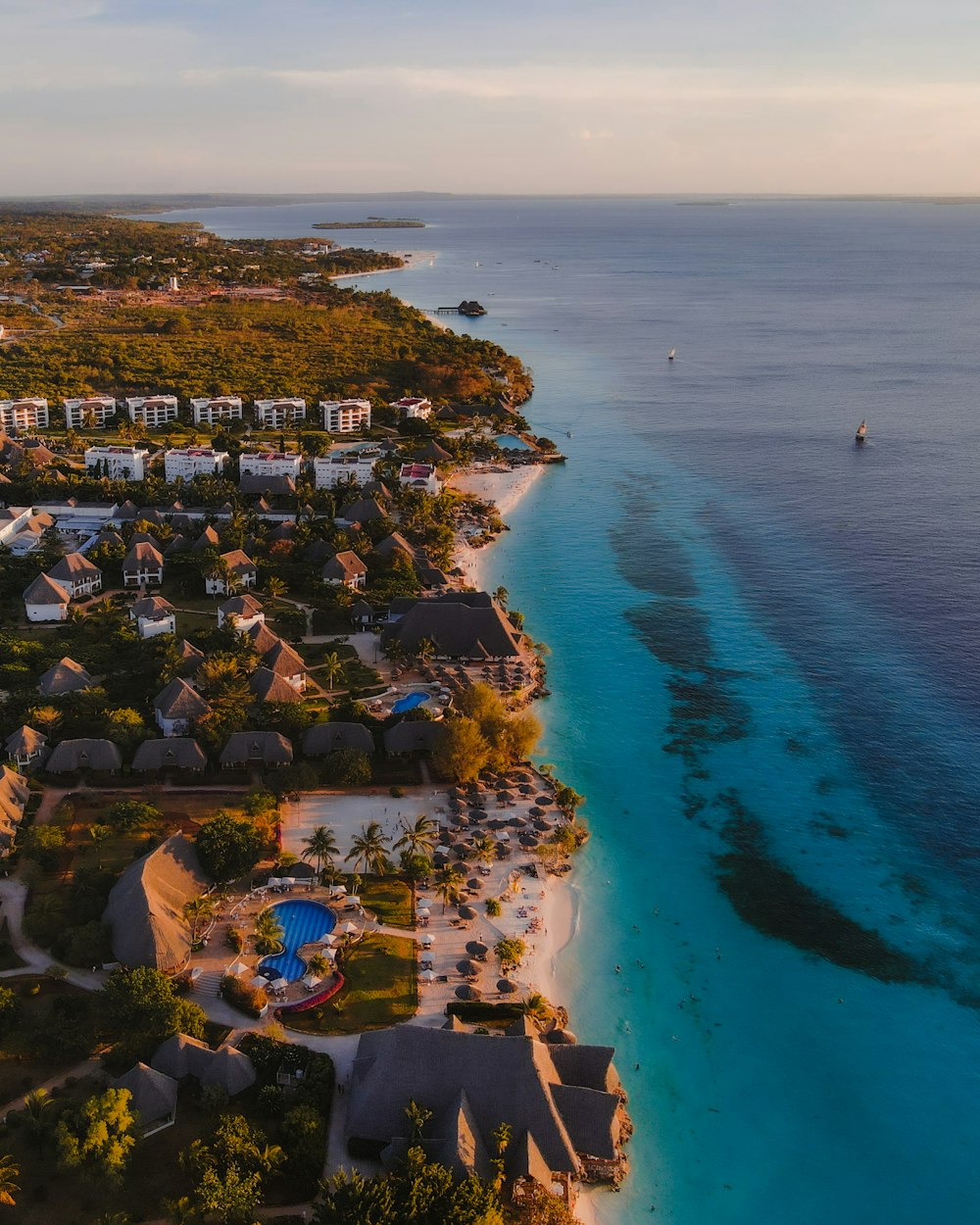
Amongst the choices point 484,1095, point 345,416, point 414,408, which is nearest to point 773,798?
point 484,1095

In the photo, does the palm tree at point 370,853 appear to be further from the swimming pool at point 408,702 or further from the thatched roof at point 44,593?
the thatched roof at point 44,593

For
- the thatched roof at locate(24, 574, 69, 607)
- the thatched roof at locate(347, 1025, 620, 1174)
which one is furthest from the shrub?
the thatched roof at locate(24, 574, 69, 607)

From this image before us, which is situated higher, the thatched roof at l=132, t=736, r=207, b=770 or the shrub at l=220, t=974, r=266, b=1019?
the thatched roof at l=132, t=736, r=207, b=770

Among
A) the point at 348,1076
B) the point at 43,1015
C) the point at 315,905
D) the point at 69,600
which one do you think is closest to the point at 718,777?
the point at 315,905

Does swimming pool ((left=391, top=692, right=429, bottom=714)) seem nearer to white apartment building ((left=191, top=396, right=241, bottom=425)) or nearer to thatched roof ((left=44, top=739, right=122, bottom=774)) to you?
thatched roof ((left=44, top=739, right=122, bottom=774))

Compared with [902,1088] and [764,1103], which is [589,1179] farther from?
[902,1088]

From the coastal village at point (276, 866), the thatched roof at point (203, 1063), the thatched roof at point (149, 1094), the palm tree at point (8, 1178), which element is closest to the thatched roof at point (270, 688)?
the coastal village at point (276, 866)
